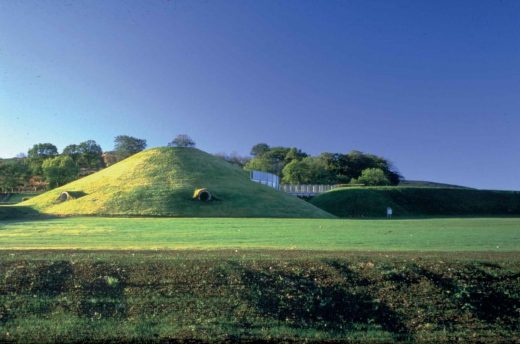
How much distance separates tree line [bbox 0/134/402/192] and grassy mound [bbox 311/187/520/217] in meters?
29.9

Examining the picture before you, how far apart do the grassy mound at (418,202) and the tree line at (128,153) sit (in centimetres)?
2993

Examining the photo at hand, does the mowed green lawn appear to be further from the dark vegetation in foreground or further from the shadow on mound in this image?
the shadow on mound

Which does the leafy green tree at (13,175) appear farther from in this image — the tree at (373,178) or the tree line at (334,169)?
the tree at (373,178)

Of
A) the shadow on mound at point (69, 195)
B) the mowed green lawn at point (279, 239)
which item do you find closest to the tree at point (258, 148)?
the shadow on mound at point (69, 195)

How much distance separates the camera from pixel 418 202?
74875mm

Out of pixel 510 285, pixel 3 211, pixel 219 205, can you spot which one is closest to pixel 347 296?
pixel 510 285

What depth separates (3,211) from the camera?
51281 mm

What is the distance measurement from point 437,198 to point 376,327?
236ft

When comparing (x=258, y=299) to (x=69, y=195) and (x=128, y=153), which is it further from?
(x=128, y=153)

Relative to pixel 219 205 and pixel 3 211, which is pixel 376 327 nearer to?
pixel 219 205

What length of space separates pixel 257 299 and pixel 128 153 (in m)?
138

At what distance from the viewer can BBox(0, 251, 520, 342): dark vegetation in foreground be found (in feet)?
28.4

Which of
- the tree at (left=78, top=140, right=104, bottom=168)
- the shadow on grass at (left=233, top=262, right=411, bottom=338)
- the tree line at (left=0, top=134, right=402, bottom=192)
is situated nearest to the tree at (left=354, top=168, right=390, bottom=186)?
the tree line at (left=0, top=134, right=402, bottom=192)

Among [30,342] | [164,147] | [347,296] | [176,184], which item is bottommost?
[30,342]
